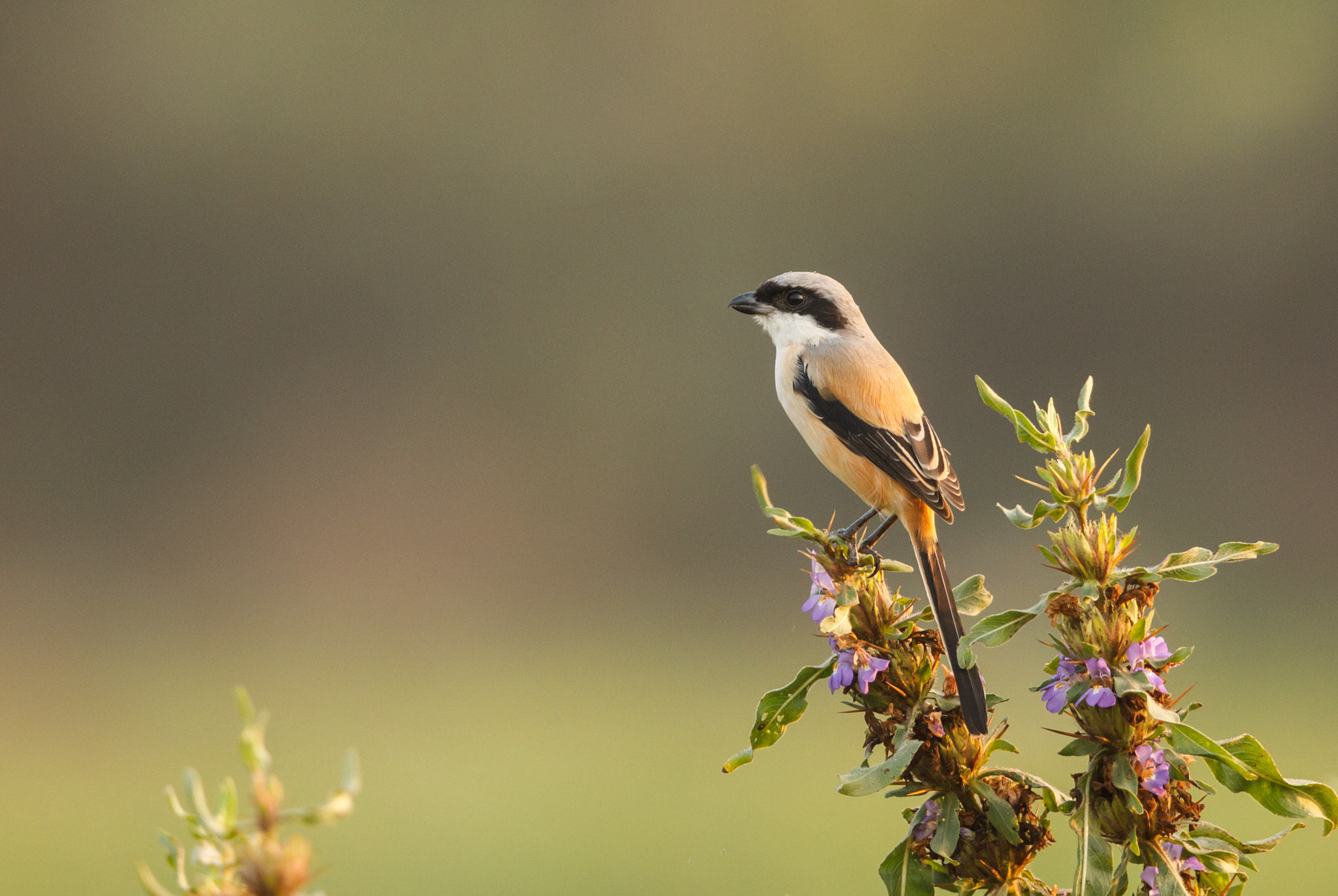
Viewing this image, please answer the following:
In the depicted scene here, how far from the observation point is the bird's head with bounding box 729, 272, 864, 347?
3.23m

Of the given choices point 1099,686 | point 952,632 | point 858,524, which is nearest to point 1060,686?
point 1099,686

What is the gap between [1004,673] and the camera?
9.62 meters

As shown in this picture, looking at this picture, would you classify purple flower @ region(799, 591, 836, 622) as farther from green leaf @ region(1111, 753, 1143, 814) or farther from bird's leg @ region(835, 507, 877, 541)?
bird's leg @ region(835, 507, 877, 541)

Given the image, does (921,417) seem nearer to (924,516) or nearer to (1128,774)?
(924,516)

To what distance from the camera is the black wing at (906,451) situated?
105 inches

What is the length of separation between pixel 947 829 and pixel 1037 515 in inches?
11.7

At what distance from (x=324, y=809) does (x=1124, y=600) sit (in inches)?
30.7

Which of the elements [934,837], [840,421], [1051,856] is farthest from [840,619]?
[1051,856]

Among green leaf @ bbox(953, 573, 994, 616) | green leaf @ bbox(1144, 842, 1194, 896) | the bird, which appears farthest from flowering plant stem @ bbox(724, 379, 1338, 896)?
the bird

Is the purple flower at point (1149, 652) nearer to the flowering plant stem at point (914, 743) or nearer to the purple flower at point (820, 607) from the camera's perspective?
the flowering plant stem at point (914, 743)

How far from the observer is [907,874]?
3.61 feet

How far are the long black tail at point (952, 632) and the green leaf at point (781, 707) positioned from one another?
0.14 meters

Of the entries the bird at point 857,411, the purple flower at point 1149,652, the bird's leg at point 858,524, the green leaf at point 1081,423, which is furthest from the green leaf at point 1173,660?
the bird's leg at point 858,524

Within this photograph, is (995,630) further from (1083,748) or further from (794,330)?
(794,330)
